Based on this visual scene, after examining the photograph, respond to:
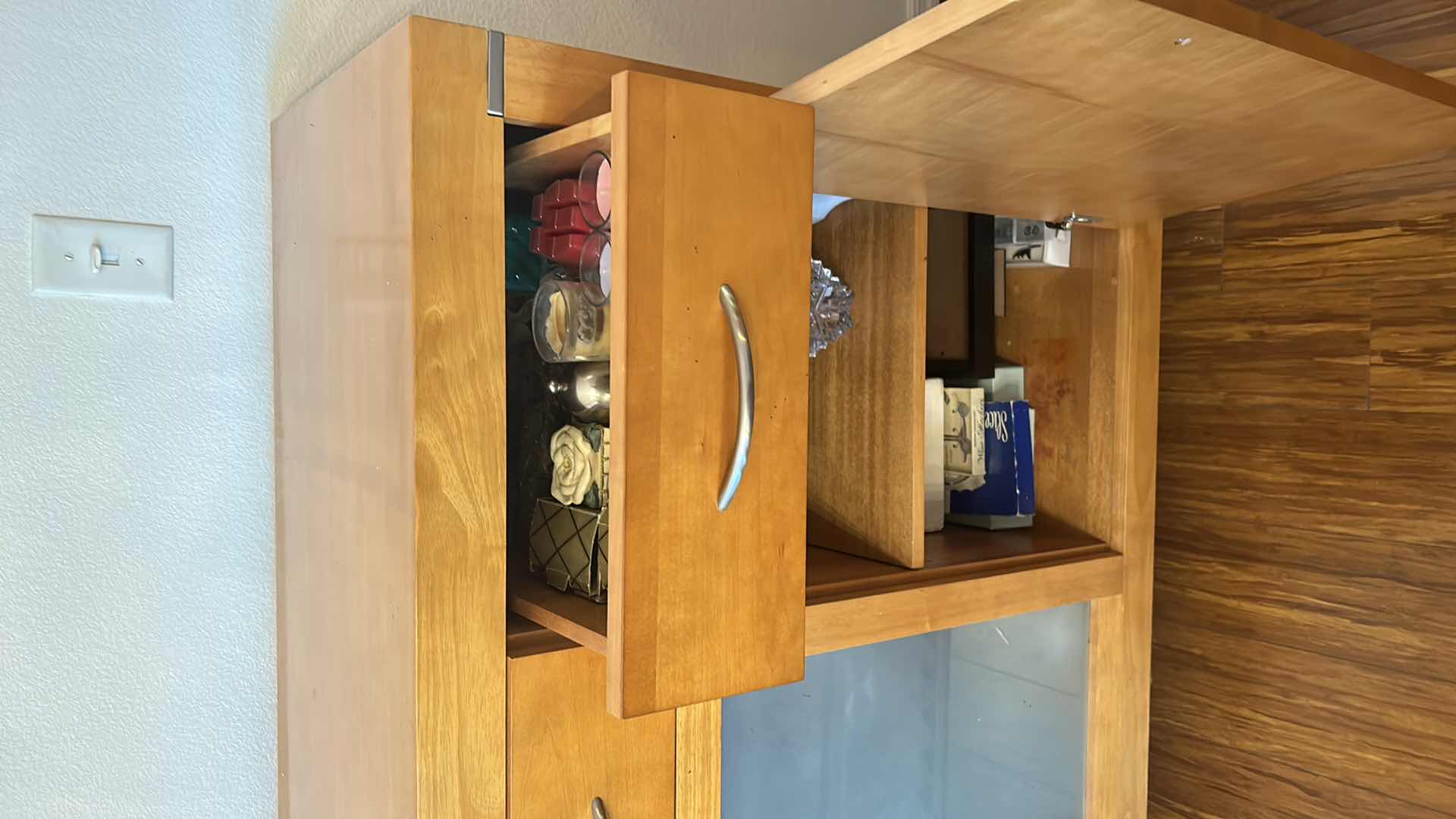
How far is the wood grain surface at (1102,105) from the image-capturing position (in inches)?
22.7

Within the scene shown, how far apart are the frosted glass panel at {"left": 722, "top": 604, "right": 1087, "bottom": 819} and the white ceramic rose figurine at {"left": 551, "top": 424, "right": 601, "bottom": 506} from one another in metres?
0.25

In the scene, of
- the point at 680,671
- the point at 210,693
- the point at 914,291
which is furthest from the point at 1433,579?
the point at 210,693

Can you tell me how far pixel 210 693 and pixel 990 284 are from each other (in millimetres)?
983

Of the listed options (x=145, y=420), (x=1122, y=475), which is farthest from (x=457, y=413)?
(x=1122, y=475)

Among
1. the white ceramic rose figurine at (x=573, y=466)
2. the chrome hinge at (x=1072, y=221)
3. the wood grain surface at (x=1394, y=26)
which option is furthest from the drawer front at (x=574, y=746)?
the wood grain surface at (x=1394, y=26)

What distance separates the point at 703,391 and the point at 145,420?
66 centimetres

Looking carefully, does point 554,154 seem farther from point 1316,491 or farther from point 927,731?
point 1316,491

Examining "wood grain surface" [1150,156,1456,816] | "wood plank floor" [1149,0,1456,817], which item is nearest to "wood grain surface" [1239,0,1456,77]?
"wood plank floor" [1149,0,1456,817]

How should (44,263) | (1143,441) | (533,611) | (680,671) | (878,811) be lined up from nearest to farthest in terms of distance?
(680,671)
(533,611)
(44,263)
(878,811)
(1143,441)

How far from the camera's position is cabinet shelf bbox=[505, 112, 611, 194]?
688 millimetres

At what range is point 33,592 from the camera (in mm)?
931

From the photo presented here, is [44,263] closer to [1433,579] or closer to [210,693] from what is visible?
[210,693]

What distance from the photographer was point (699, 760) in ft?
2.80

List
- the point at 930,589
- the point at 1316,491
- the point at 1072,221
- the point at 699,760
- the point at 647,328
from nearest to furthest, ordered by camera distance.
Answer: the point at 647,328
the point at 699,760
the point at 930,589
the point at 1072,221
the point at 1316,491
